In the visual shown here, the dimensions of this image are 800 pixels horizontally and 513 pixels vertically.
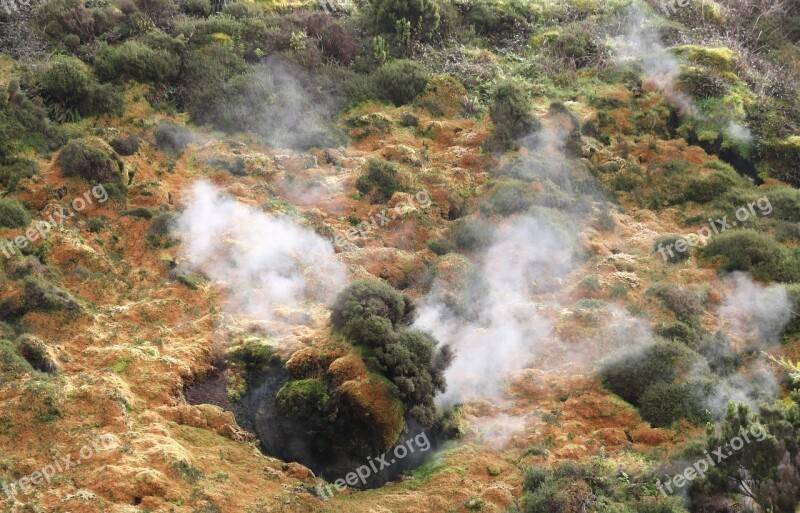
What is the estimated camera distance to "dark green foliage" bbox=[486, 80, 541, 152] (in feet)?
49.0

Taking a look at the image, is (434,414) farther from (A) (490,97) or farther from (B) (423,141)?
(A) (490,97)

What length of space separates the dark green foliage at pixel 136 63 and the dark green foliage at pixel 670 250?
11005 millimetres

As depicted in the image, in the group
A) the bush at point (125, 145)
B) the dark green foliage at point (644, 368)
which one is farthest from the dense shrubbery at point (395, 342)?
the bush at point (125, 145)

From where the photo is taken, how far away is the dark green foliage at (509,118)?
14938 millimetres

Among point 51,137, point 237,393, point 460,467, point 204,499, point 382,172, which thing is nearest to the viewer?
point 204,499

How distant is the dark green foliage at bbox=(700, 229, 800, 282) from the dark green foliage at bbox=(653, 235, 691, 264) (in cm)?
46

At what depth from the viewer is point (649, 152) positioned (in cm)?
1545

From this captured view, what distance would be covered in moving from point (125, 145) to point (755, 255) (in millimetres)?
11737

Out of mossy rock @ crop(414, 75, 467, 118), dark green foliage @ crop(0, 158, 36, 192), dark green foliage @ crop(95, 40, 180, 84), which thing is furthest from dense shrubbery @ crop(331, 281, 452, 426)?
dark green foliage @ crop(95, 40, 180, 84)

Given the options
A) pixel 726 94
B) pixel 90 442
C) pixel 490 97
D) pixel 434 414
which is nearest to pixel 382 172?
pixel 490 97

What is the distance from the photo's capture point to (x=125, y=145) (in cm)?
1298

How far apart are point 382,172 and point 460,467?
6.78 m

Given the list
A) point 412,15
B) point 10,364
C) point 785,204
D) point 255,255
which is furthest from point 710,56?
point 10,364

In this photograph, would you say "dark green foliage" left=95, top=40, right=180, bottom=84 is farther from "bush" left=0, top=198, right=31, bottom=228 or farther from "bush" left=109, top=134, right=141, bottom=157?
"bush" left=0, top=198, right=31, bottom=228
